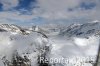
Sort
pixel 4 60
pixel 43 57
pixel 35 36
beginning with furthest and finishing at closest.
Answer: pixel 35 36, pixel 43 57, pixel 4 60

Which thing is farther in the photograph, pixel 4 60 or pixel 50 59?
pixel 50 59

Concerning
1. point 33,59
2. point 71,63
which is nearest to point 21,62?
point 33,59

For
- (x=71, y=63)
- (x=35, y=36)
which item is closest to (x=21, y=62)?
(x=35, y=36)

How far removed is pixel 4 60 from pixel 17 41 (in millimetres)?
2577

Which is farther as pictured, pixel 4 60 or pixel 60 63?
pixel 60 63

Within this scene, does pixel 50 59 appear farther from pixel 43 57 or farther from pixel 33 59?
pixel 33 59

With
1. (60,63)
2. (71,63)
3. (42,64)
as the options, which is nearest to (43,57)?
(42,64)

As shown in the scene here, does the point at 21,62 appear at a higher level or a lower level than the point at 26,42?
lower

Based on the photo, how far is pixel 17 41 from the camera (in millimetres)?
18047

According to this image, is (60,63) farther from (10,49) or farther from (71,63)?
(10,49)

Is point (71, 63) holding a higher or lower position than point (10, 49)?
lower

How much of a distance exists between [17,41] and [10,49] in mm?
1296

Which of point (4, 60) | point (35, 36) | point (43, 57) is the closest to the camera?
point (4, 60)

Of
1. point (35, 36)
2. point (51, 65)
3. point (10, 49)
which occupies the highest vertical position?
point (35, 36)
